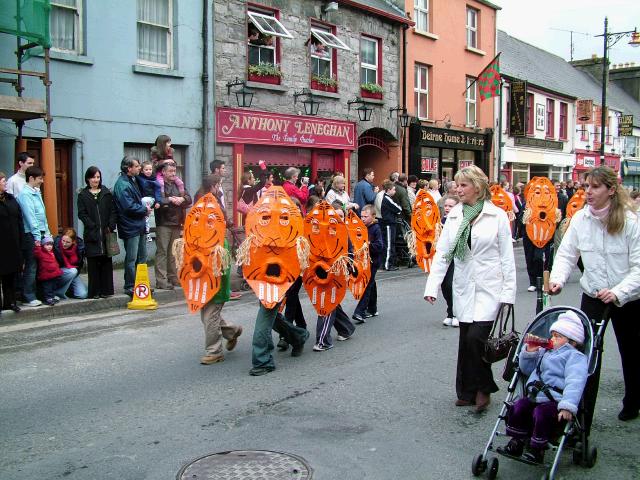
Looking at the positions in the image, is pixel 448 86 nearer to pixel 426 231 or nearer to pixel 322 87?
pixel 322 87

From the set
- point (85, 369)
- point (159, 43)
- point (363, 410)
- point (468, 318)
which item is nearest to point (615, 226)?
point (468, 318)

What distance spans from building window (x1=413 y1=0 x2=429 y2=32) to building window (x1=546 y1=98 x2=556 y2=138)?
39.6ft

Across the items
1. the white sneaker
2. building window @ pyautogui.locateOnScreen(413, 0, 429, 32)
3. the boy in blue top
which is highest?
building window @ pyautogui.locateOnScreen(413, 0, 429, 32)

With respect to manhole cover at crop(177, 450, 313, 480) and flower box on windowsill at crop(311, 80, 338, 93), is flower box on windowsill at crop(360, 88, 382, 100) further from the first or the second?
manhole cover at crop(177, 450, 313, 480)

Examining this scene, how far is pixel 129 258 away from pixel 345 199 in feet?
11.8

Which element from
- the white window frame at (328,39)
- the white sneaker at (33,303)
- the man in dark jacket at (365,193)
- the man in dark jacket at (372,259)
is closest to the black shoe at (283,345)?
the man in dark jacket at (372,259)

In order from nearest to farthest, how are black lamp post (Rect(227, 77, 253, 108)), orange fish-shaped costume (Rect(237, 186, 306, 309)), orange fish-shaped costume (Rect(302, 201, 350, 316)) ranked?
orange fish-shaped costume (Rect(237, 186, 306, 309)) < orange fish-shaped costume (Rect(302, 201, 350, 316)) < black lamp post (Rect(227, 77, 253, 108))

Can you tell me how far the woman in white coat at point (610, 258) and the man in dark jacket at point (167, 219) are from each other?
A: 7.15m

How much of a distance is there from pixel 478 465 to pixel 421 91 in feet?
69.2

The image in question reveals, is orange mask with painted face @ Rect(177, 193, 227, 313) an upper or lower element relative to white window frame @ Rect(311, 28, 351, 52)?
lower

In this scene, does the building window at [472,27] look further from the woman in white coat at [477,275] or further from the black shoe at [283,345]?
the woman in white coat at [477,275]

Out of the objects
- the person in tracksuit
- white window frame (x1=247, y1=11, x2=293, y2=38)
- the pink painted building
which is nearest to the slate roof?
the pink painted building

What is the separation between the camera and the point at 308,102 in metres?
18.3

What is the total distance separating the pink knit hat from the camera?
431cm
